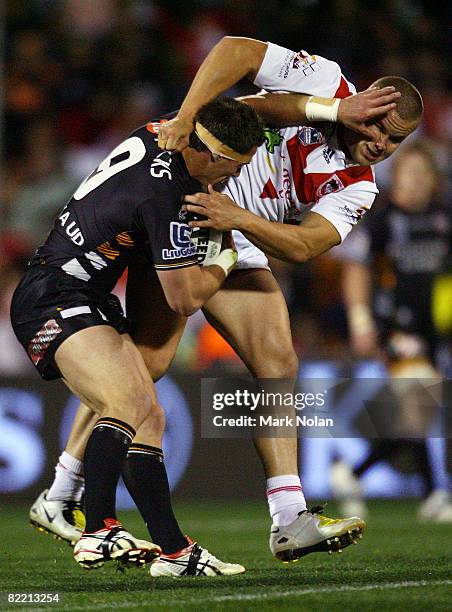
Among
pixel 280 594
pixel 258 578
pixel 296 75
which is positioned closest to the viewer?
pixel 280 594

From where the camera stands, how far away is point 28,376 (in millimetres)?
9188

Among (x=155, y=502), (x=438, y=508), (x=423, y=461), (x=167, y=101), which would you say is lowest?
(x=438, y=508)

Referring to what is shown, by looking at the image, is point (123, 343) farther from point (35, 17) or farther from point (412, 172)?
point (35, 17)

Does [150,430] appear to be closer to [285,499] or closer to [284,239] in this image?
[285,499]

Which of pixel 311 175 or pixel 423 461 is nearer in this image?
pixel 311 175

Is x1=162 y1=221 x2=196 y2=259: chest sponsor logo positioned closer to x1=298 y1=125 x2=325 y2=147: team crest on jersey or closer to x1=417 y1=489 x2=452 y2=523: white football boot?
x1=298 y1=125 x2=325 y2=147: team crest on jersey

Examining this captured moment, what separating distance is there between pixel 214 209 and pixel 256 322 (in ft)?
2.77

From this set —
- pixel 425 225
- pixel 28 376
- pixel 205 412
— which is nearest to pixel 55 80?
pixel 28 376

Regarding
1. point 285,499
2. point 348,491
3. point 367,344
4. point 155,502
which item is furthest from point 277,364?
point 367,344

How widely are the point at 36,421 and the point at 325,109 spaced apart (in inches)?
177

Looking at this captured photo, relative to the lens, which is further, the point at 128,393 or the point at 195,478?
the point at 195,478

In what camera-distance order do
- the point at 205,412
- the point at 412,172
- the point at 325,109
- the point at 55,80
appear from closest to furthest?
1. the point at 325,109
2. the point at 205,412
3. the point at 412,172
4. the point at 55,80

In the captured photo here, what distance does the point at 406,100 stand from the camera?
535cm

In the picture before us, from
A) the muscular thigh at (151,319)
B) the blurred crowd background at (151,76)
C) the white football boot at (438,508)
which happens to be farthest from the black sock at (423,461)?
the muscular thigh at (151,319)
